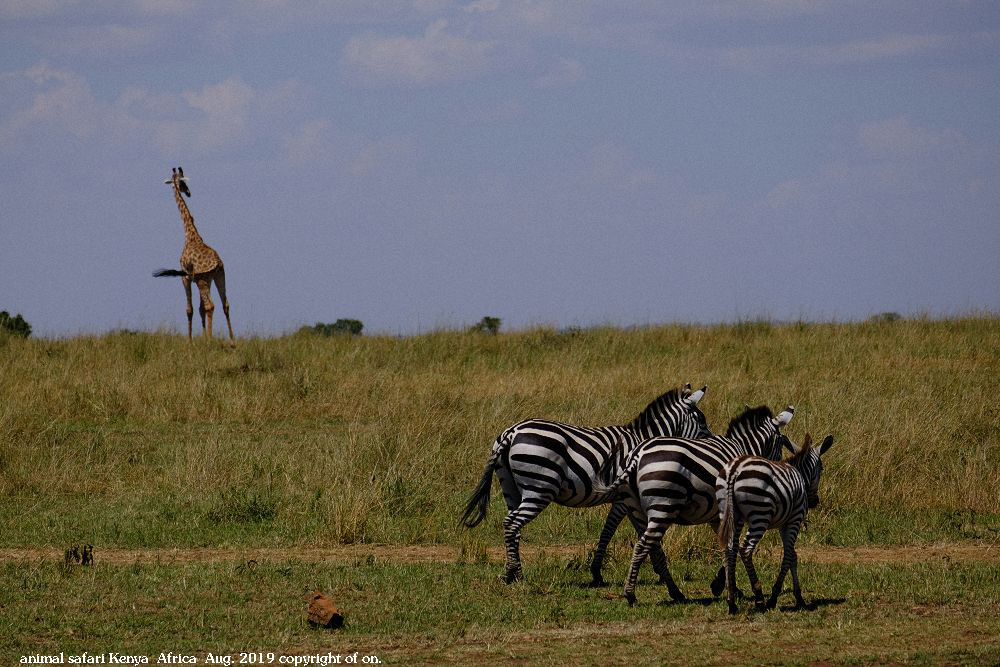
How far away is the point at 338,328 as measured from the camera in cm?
2784

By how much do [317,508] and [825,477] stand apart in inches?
207

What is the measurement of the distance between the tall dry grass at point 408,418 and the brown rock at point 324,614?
9.30 ft

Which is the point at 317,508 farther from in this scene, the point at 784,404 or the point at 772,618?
the point at 784,404

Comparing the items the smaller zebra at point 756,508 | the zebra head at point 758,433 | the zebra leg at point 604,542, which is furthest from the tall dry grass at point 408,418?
the smaller zebra at point 756,508

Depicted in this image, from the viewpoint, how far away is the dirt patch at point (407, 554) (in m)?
10.5

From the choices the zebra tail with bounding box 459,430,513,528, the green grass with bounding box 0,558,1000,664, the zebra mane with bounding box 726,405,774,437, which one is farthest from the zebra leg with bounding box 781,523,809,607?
the zebra tail with bounding box 459,430,513,528

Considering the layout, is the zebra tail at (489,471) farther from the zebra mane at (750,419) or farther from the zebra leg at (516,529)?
the zebra mane at (750,419)

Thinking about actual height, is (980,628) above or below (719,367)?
below

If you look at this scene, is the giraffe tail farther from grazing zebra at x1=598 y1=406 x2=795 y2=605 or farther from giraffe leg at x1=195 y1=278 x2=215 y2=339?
grazing zebra at x1=598 y1=406 x2=795 y2=605

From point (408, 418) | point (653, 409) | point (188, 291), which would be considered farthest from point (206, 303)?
point (653, 409)

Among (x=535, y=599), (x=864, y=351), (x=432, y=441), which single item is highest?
(x=864, y=351)

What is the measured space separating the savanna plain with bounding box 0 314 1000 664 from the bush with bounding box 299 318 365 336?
61.6 inches

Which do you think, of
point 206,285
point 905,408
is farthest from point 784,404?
point 206,285

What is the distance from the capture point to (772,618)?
8.27 metres
